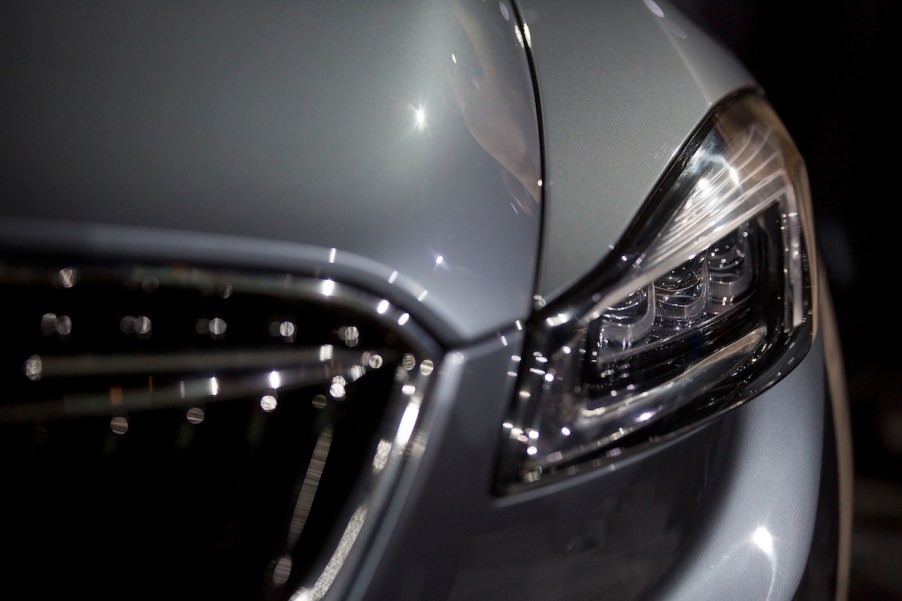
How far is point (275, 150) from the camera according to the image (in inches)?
26.9

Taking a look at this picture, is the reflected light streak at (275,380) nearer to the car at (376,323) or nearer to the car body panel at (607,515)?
the car at (376,323)

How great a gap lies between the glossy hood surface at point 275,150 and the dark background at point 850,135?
1.59 meters

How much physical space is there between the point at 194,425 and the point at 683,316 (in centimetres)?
42

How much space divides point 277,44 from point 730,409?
486 mm

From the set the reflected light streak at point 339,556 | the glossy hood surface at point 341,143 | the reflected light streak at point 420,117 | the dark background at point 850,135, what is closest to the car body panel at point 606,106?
the glossy hood surface at point 341,143

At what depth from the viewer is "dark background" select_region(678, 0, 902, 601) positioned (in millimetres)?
2273

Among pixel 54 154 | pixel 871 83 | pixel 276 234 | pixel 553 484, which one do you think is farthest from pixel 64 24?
pixel 871 83

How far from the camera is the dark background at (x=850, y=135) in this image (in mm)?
2273

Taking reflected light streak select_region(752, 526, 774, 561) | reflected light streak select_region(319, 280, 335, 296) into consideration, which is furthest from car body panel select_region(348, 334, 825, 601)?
reflected light streak select_region(319, 280, 335, 296)

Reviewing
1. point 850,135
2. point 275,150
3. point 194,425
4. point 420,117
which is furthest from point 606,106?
point 850,135

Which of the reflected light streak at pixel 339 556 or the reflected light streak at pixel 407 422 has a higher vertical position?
the reflected light streak at pixel 407 422

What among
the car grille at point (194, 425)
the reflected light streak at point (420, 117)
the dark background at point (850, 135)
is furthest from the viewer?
the dark background at point (850, 135)

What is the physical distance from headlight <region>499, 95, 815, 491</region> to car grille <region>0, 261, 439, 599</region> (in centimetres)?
11

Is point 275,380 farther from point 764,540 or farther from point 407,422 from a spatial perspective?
point 764,540
